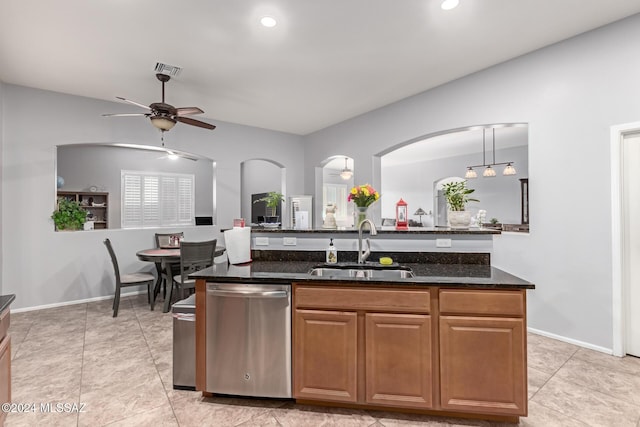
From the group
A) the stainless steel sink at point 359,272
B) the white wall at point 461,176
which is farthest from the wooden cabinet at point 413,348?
the white wall at point 461,176

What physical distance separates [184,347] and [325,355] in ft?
3.54

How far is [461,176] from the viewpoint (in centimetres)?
876

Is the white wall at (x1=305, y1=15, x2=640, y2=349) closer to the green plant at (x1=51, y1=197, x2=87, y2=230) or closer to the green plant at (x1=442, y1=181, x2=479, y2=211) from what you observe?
the green plant at (x1=442, y1=181, x2=479, y2=211)

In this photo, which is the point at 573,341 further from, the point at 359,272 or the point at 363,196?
the point at 363,196

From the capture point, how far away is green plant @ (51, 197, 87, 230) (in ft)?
14.3

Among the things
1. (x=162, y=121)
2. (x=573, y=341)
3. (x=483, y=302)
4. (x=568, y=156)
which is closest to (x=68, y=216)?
(x=162, y=121)

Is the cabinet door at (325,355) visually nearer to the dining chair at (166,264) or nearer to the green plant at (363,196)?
the green plant at (363,196)

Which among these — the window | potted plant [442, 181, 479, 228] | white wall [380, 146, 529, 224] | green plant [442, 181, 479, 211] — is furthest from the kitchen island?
the window

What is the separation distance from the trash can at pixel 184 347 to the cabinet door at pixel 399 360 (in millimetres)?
1283

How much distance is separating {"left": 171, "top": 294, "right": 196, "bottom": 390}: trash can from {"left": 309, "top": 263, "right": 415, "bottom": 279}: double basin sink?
0.97 meters

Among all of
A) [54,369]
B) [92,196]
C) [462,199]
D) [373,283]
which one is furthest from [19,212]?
[462,199]

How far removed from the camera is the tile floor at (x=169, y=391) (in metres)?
1.97

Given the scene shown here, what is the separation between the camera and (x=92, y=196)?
7.54m

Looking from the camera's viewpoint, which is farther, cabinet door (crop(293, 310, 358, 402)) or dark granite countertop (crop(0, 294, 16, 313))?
cabinet door (crop(293, 310, 358, 402))
